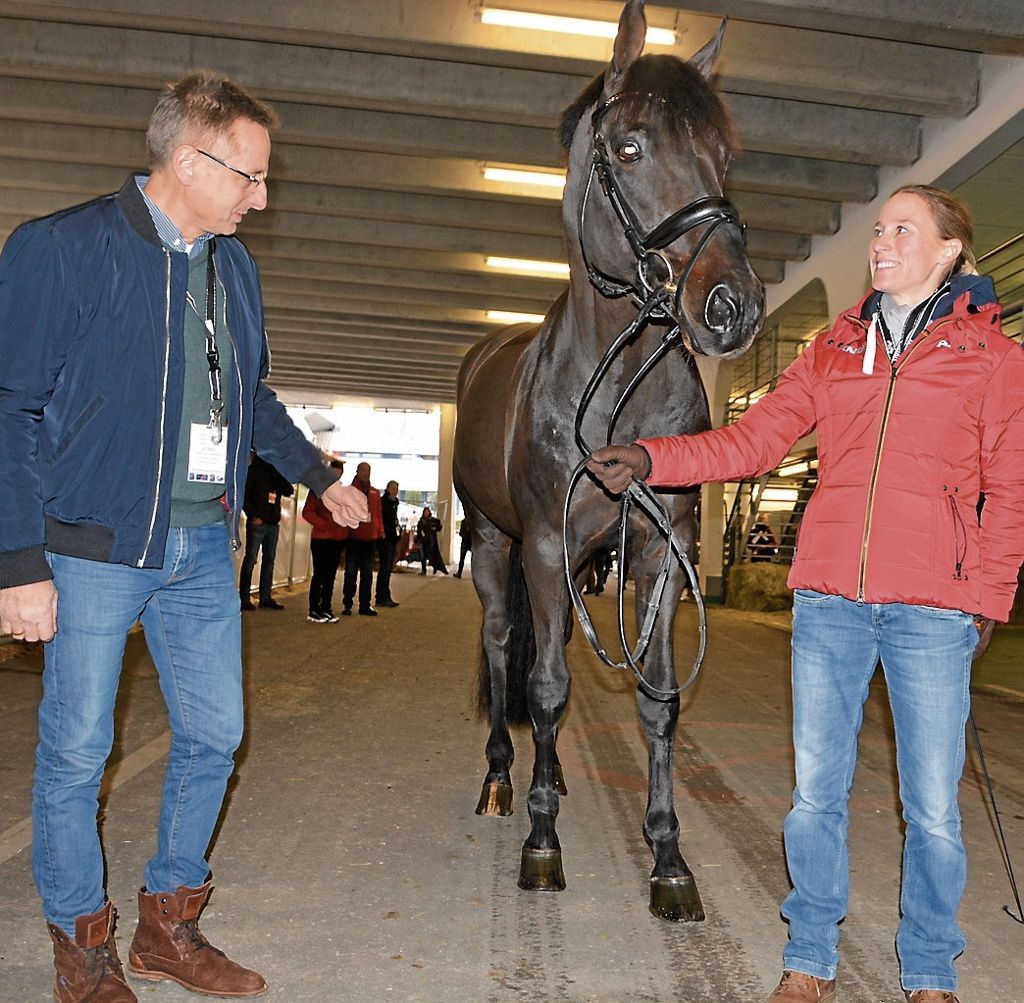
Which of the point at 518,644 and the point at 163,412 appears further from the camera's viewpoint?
the point at 518,644

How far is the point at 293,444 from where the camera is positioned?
124 inches

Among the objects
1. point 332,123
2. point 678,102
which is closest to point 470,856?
point 678,102

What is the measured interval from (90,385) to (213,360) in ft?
0.99

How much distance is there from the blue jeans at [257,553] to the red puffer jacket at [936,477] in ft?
33.8

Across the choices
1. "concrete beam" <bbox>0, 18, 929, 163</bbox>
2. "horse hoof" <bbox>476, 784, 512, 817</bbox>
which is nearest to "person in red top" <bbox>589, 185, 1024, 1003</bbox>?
"horse hoof" <bbox>476, 784, 512, 817</bbox>

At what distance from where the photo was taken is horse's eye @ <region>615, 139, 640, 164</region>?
3166 mm

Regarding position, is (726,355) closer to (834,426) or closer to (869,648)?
(834,426)

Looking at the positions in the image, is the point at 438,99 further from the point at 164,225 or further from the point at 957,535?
the point at 957,535

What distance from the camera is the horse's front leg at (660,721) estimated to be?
3508 mm

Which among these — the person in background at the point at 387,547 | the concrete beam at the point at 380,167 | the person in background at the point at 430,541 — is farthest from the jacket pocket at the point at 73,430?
the person in background at the point at 430,541

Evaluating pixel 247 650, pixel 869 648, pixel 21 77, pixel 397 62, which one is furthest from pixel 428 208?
pixel 869 648

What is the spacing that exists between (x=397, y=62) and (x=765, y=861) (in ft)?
28.5

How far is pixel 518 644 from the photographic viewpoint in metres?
5.11

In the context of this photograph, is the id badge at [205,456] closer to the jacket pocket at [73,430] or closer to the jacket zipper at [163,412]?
the jacket zipper at [163,412]
